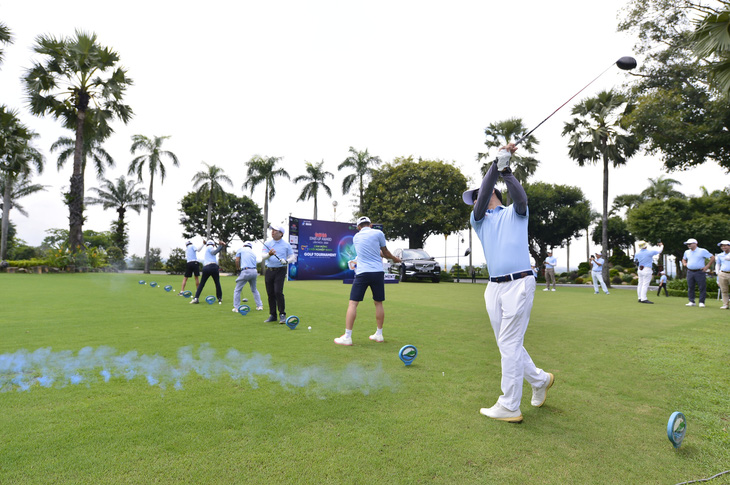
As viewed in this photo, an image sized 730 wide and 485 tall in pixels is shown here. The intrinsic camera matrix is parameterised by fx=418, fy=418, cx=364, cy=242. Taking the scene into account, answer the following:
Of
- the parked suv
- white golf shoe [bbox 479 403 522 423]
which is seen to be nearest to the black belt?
white golf shoe [bbox 479 403 522 423]

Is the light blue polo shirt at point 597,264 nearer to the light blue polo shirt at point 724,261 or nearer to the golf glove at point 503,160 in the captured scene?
the light blue polo shirt at point 724,261

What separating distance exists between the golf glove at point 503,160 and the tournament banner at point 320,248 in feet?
76.6

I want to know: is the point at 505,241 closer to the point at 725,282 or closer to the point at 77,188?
the point at 725,282

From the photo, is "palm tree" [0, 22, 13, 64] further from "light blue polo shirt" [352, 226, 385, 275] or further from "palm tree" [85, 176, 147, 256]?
"palm tree" [85, 176, 147, 256]

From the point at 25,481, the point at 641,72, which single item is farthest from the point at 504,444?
the point at 641,72

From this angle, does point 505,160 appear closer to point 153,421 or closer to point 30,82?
point 153,421

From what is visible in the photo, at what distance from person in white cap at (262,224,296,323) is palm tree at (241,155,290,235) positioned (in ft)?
108

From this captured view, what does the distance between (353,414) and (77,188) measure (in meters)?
28.6

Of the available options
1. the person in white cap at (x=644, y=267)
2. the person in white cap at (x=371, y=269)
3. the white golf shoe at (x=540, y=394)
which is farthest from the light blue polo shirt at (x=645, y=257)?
the white golf shoe at (x=540, y=394)

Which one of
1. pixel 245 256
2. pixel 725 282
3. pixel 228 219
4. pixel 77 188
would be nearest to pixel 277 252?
pixel 245 256

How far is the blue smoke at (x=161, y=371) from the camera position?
13.9 feet

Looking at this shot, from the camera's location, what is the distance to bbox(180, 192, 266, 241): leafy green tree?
56188mm

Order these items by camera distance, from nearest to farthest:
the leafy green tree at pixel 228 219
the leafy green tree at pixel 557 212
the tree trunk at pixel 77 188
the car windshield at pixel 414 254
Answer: the tree trunk at pixel 77 188 → the car windshield at pixel 414 254 → the leafy green tree at pixel 557 212 → the leafy green tree at pixel 228 219

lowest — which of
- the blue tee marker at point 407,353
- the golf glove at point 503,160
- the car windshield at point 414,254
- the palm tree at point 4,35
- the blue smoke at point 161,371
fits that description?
the blue smoke at point 161,371
